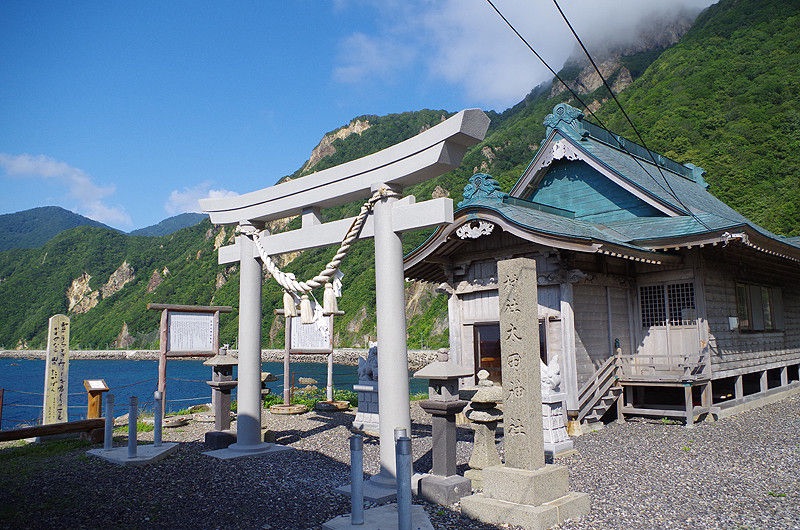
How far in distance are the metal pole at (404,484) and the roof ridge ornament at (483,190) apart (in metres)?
8.84

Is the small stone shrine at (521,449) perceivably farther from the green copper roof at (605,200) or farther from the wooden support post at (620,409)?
the wooden support post at (620,409)

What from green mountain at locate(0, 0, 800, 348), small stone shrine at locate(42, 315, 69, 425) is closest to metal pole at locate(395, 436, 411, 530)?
small stone shrine at locate(42, 315, 69, 425)

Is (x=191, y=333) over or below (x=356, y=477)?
over

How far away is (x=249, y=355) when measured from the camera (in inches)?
358

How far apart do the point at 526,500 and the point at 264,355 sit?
81957 millimetres

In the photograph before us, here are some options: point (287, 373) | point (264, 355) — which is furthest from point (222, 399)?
point (264, 355)

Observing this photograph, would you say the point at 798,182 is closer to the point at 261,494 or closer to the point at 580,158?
the point at 580,158

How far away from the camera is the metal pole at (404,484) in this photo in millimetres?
4816

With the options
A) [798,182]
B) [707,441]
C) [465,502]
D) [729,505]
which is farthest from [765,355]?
[798,182]

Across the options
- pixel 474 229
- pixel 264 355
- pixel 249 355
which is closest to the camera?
pixel 249 355

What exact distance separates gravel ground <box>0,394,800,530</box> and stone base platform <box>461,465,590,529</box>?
15 centimetres

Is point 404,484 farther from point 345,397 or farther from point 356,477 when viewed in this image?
point 345,397

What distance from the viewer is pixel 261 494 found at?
664 centimetres

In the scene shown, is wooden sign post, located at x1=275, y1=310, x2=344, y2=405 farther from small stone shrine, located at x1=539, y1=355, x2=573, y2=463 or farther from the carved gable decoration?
small stone shrine, located at x1=539, y1=355, x2=573, y2=463
